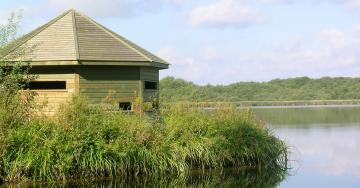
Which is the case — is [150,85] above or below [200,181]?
above

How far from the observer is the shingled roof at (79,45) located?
16375 millimetres

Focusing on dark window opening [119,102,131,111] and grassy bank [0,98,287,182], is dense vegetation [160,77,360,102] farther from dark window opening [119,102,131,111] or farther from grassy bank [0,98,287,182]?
grassy bank [0,98,287,182]

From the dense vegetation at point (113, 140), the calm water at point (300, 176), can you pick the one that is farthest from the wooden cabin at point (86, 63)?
the calm water at point (300, 176)

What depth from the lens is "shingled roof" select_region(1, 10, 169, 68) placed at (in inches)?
645

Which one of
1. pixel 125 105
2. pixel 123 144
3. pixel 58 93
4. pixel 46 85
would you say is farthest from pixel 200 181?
pixel 46 85

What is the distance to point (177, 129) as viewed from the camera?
14570 millimetres

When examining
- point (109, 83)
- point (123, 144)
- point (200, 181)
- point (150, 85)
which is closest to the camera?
point (123, 144)

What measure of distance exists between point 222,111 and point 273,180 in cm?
263

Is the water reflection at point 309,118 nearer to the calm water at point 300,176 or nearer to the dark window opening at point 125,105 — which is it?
the calm water at point 300,176

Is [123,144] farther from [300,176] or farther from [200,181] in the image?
[300,176]

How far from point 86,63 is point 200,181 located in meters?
4.60

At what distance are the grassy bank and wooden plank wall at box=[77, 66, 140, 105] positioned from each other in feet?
4.82

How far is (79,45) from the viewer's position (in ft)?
55.1

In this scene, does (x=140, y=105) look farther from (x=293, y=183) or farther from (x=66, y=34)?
(x=293, y=183)
